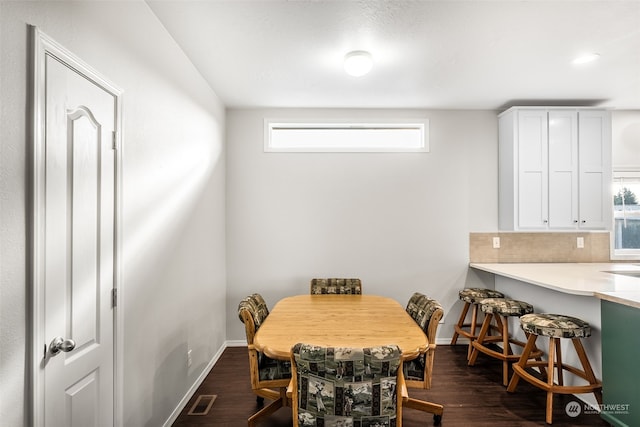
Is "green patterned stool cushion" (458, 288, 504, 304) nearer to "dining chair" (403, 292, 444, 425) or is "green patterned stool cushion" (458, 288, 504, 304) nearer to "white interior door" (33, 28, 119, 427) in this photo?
"dining chair" (403, 292, 444, 425)

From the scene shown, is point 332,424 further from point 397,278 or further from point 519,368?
point 397,278

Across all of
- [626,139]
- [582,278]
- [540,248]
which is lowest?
[582,278]

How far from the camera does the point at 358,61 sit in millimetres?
2490

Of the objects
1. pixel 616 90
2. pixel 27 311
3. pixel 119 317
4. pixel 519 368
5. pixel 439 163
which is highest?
pixel 616 90

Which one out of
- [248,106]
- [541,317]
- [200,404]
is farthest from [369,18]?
[200,404]

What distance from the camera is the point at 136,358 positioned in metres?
1.92

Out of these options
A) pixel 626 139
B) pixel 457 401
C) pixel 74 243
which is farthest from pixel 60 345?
pixel 626 139

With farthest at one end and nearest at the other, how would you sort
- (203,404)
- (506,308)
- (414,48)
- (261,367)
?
(506,308) → (203,404) → (414,48) → (261,367)

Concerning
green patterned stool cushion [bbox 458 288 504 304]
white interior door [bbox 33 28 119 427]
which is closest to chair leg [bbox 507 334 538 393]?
green patterned stool cushion [bbox 458 288 504 304]

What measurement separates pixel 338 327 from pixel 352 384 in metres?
0.80

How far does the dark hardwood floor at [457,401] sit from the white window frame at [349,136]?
2.35 meters

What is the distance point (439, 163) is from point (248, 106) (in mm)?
2301

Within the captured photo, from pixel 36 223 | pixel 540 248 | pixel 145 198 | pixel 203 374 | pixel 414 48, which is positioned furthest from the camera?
pixel 540 248

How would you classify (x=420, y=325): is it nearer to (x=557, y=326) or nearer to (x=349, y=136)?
(x=557, y=326)
